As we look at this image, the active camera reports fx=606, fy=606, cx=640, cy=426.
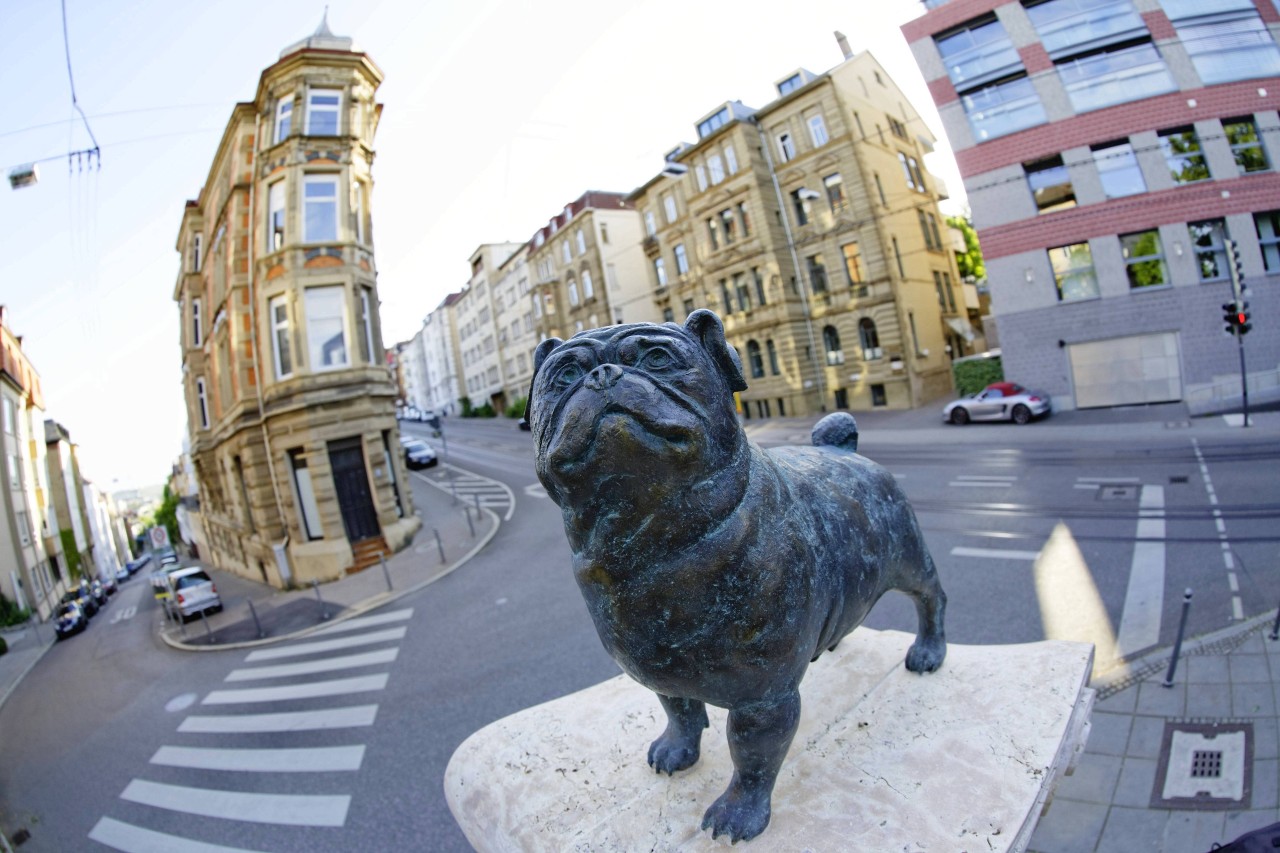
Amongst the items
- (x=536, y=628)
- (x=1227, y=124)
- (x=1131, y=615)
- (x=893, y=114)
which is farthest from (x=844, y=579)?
(x=893, y=114)

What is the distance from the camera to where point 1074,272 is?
66.5 ft

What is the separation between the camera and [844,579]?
2377 mm

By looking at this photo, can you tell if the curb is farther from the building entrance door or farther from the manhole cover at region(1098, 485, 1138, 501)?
the manhole cover at region(1098, 485, 1138, 501)

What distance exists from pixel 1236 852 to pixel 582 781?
8.04 feet

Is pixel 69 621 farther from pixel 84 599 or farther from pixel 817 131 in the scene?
pixel 817 131

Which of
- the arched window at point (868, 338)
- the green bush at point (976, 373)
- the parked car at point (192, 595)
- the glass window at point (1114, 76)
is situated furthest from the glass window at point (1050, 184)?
the parked car at point (192, 595)

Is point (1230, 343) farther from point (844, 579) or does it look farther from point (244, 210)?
point (244, 210)

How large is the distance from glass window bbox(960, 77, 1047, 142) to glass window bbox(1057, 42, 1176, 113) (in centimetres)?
100

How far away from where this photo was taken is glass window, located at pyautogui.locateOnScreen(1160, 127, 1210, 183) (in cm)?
1878

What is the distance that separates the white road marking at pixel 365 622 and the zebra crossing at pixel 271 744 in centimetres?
16

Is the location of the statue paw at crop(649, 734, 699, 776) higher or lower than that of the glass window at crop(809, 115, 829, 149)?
lower

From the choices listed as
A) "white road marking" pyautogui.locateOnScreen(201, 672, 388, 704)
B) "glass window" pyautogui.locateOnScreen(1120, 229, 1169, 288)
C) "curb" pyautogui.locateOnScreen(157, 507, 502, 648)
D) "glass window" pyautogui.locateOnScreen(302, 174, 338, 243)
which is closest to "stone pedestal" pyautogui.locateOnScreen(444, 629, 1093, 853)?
"white road marking" pyautogui.locateOnScreen(201, 672, 388, 704)

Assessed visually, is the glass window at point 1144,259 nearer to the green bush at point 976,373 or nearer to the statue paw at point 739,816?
the green bush at point 976,373

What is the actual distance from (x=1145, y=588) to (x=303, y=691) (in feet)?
35.8
